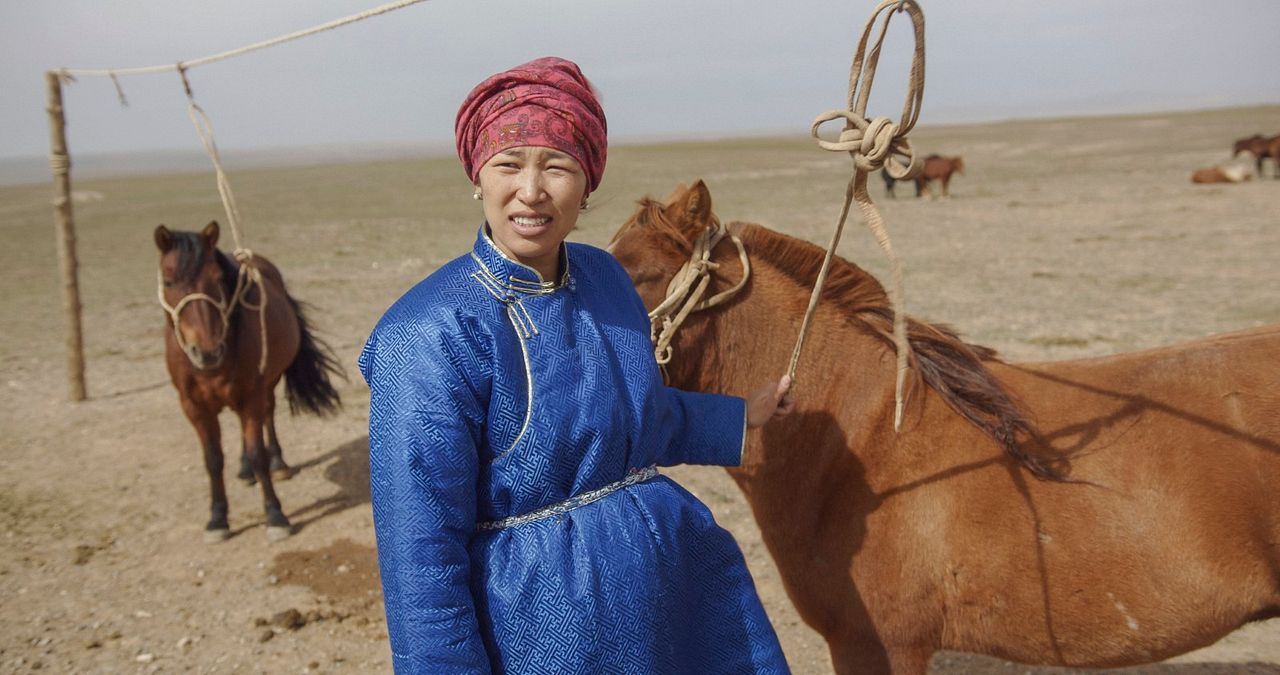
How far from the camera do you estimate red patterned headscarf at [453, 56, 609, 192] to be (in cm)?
164

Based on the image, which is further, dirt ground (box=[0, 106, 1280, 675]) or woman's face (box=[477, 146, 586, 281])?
dirt ground (box=[0, 106, 1280, 675])

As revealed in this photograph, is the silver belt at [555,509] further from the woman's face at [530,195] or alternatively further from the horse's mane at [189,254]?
the horse's mane at [189,254]

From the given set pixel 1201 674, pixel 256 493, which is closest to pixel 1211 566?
pixel 1201 674

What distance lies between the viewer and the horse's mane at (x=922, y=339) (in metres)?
2.52

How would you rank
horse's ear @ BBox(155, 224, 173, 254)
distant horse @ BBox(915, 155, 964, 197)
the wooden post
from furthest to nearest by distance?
distant horse @ BBox(915, 155, 964, 197) < the wooden post < horse's ear @ BBox(155, 224, 173, 254)

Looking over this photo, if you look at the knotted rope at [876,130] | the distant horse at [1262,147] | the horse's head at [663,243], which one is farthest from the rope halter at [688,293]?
the distant horse at [1262,147]

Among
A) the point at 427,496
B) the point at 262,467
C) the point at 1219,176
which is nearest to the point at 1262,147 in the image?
the point at 1219,176

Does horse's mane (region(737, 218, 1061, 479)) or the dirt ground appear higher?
horse's mane (region(737, 218, 1061, 479))

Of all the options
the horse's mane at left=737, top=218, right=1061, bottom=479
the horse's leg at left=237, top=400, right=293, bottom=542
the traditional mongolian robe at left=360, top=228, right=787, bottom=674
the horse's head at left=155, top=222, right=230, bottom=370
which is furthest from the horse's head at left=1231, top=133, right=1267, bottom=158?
the traditional mongolian robe at left=360, top=228, right=787, bottom=674

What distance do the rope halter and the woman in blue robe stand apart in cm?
73

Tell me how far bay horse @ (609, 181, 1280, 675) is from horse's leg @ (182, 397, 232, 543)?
159 inches

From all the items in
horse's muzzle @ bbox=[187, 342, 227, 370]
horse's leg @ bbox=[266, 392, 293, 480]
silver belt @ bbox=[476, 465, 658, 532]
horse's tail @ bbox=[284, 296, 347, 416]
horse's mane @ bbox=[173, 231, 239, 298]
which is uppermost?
horse's mane @ bbox=[173, 231, 239, 298]

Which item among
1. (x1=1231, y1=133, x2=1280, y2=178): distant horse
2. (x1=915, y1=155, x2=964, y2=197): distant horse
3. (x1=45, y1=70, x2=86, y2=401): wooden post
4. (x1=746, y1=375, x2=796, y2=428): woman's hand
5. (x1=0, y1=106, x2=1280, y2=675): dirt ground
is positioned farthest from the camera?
(x1=915, y1=155, x2=964, y2=197): distant horse

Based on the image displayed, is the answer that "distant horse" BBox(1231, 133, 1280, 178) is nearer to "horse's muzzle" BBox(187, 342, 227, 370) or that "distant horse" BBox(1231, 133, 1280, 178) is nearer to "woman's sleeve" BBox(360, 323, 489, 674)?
"horse's muzzle" BBox(187, 342, 227, 370)
